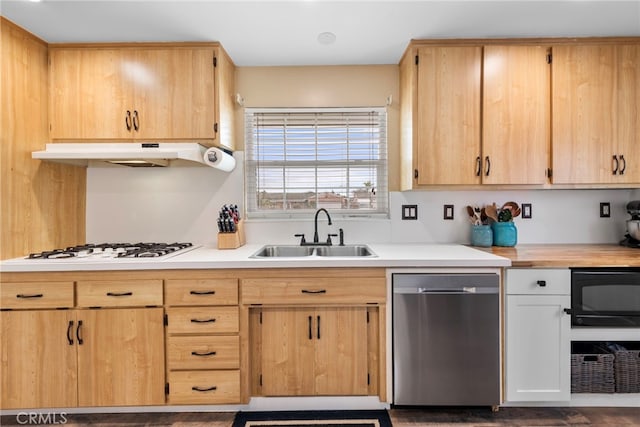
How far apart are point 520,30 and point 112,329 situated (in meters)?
3.01

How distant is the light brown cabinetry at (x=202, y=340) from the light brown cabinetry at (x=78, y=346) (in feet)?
0.25

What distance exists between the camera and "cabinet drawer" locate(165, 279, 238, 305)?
1.96m

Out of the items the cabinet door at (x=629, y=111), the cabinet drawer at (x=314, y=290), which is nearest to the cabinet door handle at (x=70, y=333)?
the cabinet drawer at (x=314, y=290)

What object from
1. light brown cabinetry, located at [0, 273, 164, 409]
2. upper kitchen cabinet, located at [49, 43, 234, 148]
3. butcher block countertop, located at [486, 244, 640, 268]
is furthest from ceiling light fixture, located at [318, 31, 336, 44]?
light brown cabinetry, located at [0, 273, 164, 409]

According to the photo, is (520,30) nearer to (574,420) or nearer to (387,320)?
(387,320)

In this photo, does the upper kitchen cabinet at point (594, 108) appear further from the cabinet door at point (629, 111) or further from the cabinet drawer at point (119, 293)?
the cabinet drawer at point (119, 293)

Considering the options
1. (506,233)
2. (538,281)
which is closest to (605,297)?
(538,281)

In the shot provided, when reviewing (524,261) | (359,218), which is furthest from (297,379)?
(524,261)

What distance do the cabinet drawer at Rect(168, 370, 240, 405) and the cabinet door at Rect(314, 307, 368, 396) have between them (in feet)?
1.57

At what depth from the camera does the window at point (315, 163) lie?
272 cm

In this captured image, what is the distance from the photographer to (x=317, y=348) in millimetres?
2014

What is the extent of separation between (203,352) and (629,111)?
3.03 meters

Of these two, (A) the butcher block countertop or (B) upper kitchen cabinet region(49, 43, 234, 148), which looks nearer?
(A) the butcher block countertop

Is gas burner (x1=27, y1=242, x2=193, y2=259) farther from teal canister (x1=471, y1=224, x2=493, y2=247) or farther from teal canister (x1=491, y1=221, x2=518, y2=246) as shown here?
teal canister (x1=491, y1=221, x2=518, y2=246)
